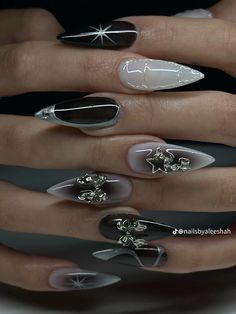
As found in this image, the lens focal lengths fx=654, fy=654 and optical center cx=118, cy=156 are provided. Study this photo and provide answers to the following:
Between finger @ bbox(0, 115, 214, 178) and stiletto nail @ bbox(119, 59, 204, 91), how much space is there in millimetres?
42

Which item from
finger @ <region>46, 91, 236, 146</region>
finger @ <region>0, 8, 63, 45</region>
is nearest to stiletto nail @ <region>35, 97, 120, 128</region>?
finger @ <region>46, 91, 236, 146</region>

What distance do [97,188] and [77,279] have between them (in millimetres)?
90

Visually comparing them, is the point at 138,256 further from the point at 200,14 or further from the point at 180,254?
the point at 200,14

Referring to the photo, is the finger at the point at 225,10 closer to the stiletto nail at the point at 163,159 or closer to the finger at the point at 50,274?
the stiletto nail at the point at 163,159

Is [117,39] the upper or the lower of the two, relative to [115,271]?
upper

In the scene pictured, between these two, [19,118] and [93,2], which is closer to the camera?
[19,118]

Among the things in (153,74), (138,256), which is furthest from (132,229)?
(153,74)

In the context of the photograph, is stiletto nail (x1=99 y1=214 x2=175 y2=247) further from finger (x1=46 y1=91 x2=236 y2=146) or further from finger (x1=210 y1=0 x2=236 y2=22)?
finger (x1=210 y1=0 x2=236 y2=22)

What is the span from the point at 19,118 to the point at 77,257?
146mm

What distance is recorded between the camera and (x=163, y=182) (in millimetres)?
544

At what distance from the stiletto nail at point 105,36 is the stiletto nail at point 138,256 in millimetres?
170

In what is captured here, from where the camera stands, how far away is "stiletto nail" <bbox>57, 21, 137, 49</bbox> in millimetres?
524

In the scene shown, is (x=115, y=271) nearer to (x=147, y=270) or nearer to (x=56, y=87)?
(x=147, y=270)

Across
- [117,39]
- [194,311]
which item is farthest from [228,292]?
[117,39]
